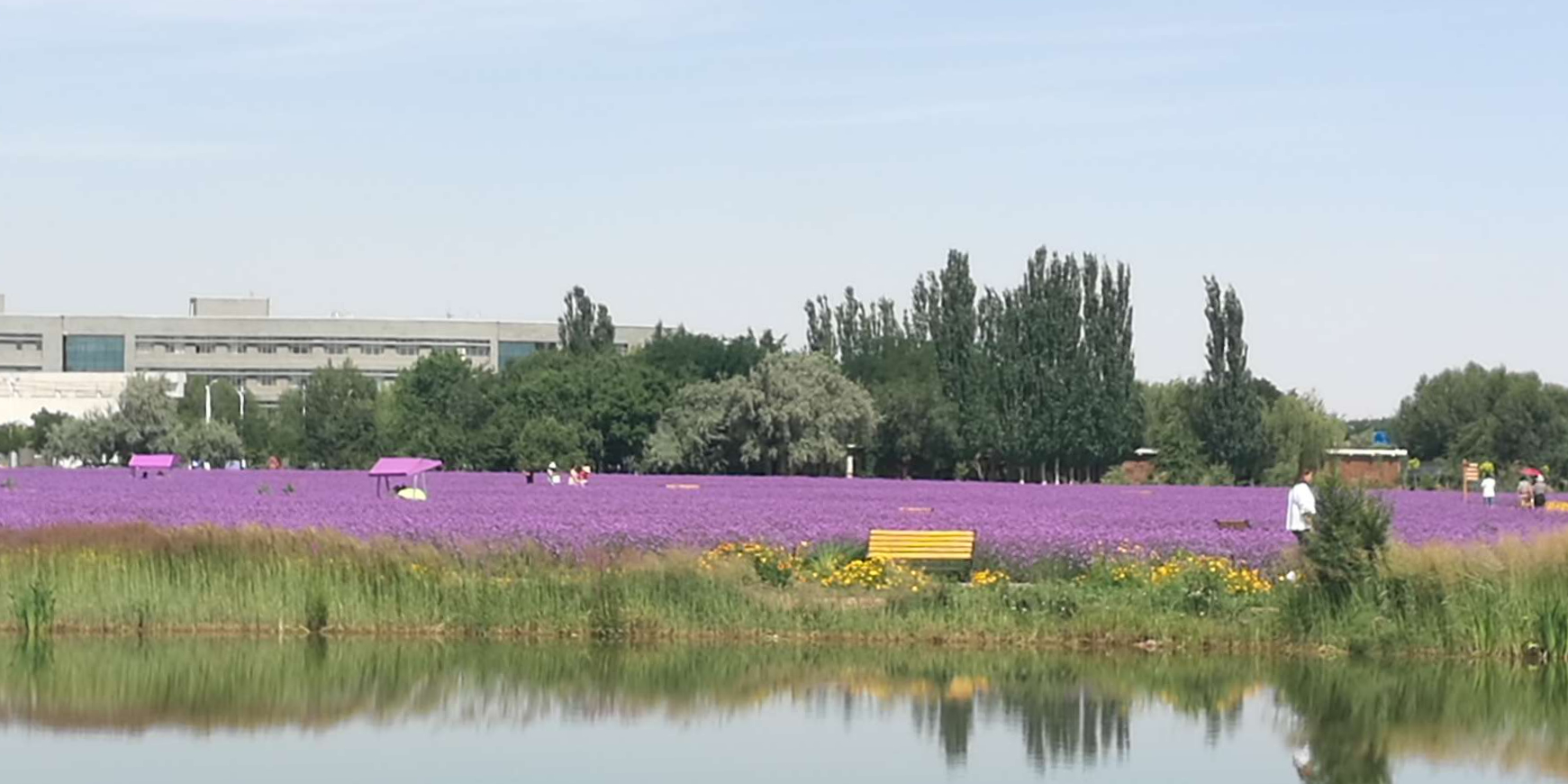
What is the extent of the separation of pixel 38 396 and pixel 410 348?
127 feet

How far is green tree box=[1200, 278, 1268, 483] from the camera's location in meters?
102

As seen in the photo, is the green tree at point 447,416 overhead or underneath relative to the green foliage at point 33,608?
overhead

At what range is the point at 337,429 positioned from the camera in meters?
123

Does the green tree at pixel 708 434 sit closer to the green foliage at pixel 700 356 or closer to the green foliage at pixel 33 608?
the green foliage at pixel 700 356

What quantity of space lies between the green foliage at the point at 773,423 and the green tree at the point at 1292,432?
17682 mm

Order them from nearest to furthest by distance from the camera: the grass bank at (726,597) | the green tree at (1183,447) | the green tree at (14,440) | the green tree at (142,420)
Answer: the grass bank at (726,597) < the green tree at (1183,447) < the green tree at (142,420) < the green tree at (14,440)

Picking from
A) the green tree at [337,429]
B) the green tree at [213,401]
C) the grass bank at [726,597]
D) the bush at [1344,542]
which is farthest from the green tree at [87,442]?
the bush at [1344,542]

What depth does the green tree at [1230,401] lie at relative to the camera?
334 feet

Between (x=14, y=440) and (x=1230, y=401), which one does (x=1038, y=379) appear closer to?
(x=1230, y=401)

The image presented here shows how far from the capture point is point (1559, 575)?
81.8 feet

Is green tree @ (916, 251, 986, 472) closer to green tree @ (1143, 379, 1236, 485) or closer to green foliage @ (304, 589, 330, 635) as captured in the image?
green tree @ (1143, 379, 1236, 485)

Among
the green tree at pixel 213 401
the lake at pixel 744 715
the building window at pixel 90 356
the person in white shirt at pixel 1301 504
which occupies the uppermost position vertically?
the building window at pixel 90 356

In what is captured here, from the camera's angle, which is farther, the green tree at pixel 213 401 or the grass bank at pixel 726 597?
the green tree at pixel 213 401

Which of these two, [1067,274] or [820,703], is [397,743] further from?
[1067,274]
